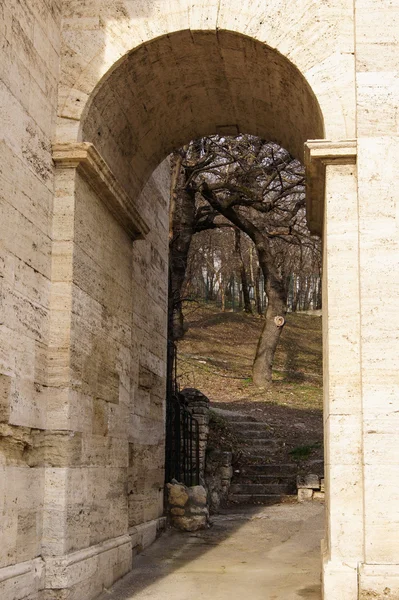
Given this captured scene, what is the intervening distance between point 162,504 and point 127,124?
488 cm

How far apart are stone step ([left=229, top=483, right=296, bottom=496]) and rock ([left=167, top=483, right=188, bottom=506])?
3039 millimetres

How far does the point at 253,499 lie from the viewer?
500 inches

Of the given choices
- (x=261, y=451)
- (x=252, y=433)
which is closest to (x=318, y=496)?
(x=261, y=451)

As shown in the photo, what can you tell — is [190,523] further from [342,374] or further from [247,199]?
[247,199]

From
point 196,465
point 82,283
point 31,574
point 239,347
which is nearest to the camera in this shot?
point 31,574

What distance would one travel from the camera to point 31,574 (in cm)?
507

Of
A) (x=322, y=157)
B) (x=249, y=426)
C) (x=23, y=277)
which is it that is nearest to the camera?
(x=23, y=277)

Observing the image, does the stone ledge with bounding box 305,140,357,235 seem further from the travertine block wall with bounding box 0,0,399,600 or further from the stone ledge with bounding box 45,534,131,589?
the stone ledge with bounding box 45,534,131,589

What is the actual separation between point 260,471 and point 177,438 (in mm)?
3406

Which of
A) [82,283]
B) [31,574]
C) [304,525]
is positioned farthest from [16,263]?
[304,525]

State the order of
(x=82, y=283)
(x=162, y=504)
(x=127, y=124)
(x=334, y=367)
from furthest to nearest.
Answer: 1. (x=162, y=504)
2. (x=127, y=124)
3. (x=82, y=283)
4. (x=334, y=367)

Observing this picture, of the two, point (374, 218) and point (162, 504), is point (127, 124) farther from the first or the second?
point (162, 504)

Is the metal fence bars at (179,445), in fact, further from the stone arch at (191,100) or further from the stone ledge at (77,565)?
the stone ledge at (77,565)

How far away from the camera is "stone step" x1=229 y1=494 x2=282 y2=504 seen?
497 inches
